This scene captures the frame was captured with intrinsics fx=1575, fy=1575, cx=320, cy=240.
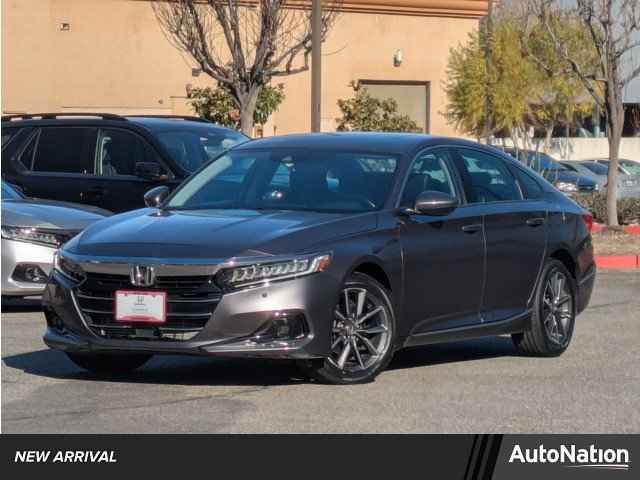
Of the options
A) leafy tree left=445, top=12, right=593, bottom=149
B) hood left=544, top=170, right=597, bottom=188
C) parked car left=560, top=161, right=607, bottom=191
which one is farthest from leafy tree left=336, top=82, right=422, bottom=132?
leafy tree left=445, top=12, right=593, bottom=149

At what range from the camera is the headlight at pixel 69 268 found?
915 cm

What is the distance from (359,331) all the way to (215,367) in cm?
137

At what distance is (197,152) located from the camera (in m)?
16.5

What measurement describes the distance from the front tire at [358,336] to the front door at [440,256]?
11.5 inches

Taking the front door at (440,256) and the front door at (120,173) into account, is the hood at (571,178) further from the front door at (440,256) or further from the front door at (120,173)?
the front door at (440,256)

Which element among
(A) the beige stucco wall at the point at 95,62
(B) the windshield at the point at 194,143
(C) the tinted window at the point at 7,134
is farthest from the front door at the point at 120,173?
(A) the beige stucco wall at the point at 95,62

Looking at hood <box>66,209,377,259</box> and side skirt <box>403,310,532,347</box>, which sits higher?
hood <box>66,209,377,259</box>

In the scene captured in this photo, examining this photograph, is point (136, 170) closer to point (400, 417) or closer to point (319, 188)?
point (319, 188)

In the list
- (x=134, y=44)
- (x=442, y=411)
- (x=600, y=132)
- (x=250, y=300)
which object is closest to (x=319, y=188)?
(x=250, y=300)

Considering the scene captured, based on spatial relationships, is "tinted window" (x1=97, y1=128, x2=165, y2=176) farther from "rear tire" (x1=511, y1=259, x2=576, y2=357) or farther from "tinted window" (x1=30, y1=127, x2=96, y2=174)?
"rear tire" (x1=511, y1=259, x2=576, y2=357)

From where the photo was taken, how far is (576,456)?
6.61 metres

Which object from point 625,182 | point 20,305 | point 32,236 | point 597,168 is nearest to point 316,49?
point 20,305

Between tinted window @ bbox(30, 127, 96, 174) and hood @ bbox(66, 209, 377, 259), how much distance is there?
22.9 ft

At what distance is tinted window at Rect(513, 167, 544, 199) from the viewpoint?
36.5ft
